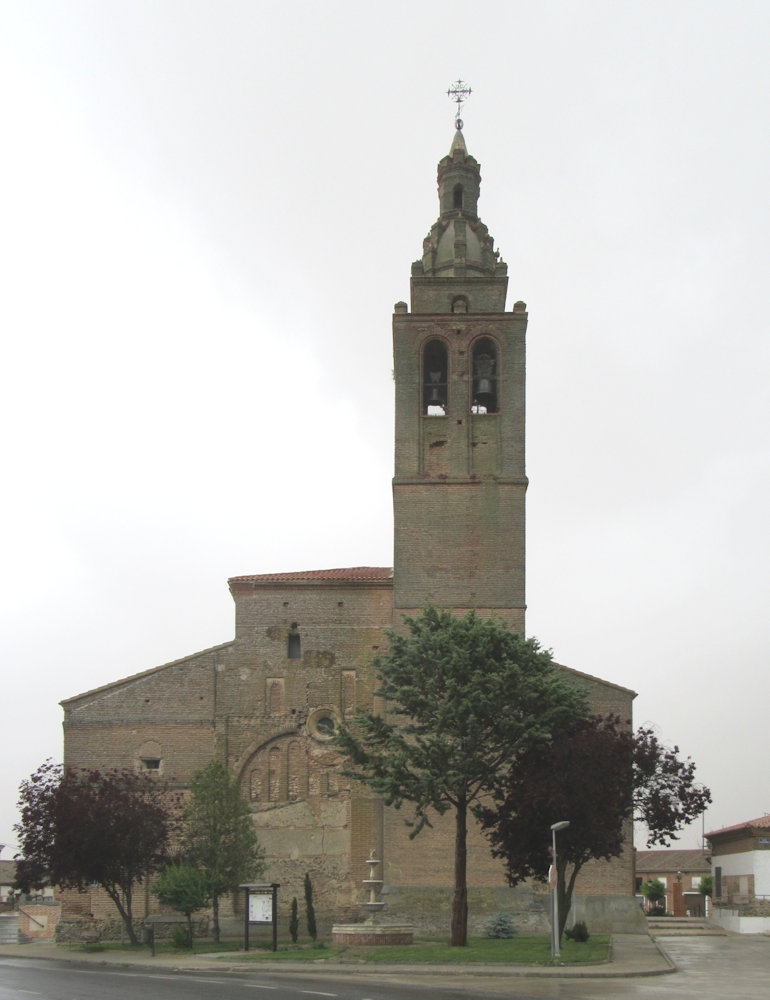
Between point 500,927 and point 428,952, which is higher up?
point 428,952

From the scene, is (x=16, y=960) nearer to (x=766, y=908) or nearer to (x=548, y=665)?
(x=548, y=665)

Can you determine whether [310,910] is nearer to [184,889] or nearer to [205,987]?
[184,889]

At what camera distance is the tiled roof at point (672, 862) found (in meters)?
78.0

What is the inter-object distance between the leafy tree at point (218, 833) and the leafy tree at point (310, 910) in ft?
4.90

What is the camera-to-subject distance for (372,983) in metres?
20.1

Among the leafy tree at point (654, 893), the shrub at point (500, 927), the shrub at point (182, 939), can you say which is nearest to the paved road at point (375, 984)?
the shrub at point (182, 939)

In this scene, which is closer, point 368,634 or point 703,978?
point 703,978

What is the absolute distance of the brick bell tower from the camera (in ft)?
118

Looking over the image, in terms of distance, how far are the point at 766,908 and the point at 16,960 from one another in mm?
25954

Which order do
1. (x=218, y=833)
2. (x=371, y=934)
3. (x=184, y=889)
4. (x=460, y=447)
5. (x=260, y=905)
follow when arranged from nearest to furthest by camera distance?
(x=371, y=934) → (x=260, y=905) → (x=184, y=889) → (x=218, y=833) → (x=460, y=447)

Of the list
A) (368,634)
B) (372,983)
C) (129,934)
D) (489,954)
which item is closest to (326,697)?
(368,634)

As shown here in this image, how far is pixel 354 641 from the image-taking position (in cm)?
3778

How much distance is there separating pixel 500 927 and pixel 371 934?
17.2 ft

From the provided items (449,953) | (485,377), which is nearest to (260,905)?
(449,953)
